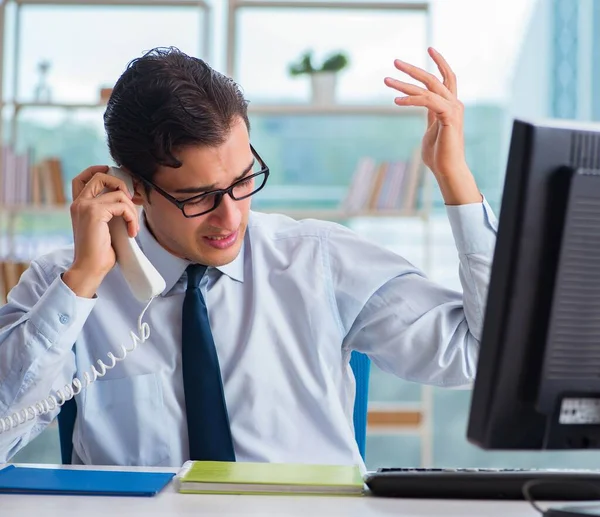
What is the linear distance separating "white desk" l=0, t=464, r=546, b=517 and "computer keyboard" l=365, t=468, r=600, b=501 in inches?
0.6

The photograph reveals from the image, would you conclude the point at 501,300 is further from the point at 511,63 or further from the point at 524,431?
the point at 511,63

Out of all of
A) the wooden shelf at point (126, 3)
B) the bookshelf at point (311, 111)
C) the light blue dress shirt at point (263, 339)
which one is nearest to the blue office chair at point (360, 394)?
the light blue dress shirt at point (263, 339)

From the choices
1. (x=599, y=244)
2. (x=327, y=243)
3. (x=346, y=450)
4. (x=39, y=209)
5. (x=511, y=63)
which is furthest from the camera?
(x=511, y=63)

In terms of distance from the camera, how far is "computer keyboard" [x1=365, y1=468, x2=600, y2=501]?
1.16 m

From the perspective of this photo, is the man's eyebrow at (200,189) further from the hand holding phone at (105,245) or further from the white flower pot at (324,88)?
the white flower pot at (324,88)

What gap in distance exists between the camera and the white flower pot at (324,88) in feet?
12.3

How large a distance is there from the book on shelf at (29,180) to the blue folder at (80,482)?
261 cm

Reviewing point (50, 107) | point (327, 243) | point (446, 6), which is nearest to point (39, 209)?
point (50, 107)

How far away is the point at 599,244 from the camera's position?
0.97 meters

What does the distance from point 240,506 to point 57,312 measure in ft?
1.77

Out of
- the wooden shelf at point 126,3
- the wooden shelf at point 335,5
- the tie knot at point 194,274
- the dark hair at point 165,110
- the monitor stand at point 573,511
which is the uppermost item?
the wooden shelf at point 335,5

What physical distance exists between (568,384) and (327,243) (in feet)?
2.72

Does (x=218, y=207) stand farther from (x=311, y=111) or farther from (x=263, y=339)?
(x=311, y=111)

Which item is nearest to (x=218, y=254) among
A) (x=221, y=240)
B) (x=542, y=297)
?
(x=221, y=240)
